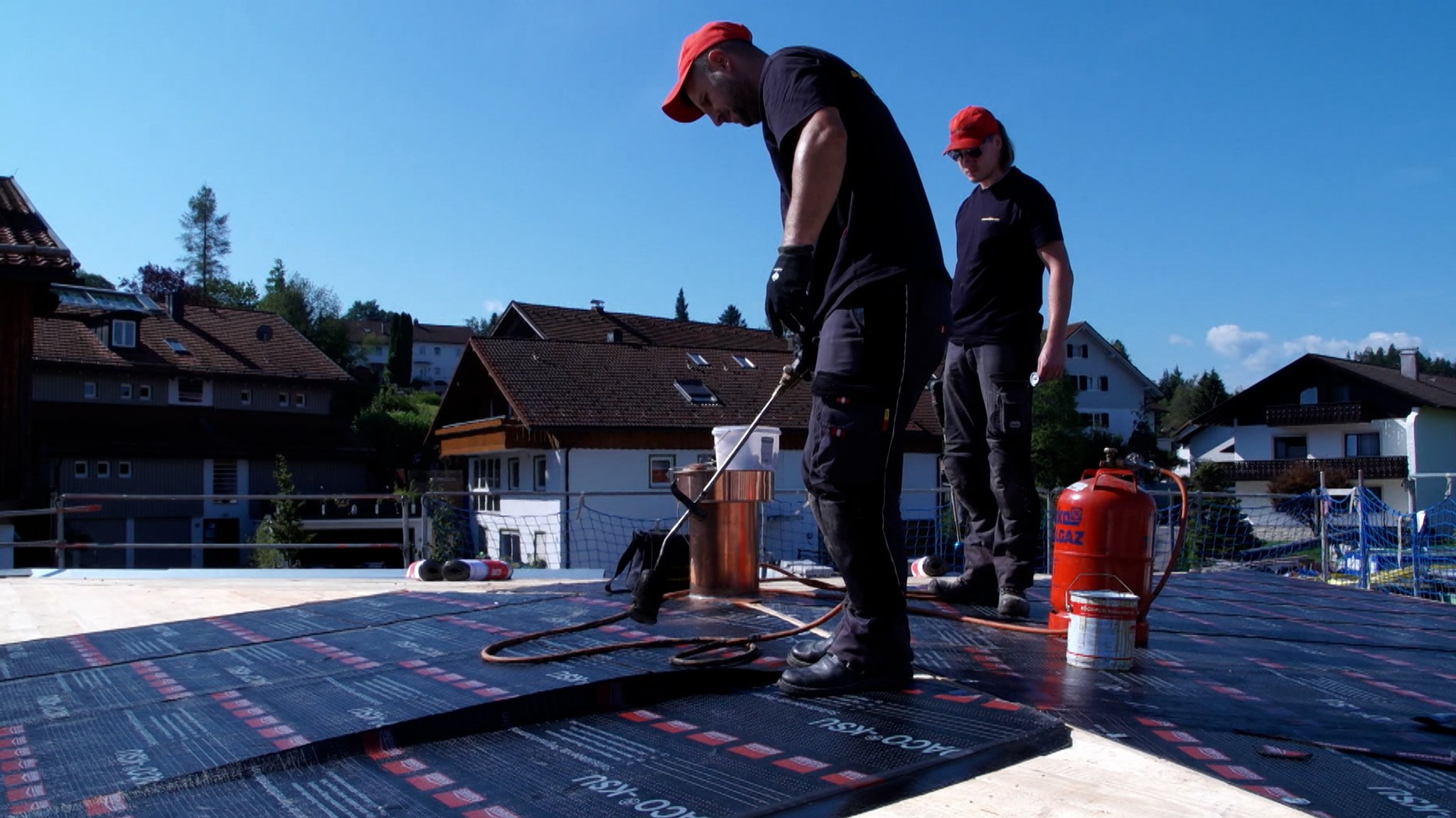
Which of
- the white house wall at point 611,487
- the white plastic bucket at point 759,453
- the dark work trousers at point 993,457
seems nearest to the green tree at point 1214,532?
the dark work trousers at point 993,457

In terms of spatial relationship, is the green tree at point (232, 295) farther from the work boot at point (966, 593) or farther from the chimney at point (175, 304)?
the work boot at point (966, 593)

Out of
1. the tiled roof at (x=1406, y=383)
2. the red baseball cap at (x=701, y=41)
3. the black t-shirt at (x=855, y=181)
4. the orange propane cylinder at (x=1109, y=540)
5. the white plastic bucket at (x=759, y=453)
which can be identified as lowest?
the orange propane cylinder at (x=1109, y=540)

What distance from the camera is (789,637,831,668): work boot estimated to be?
2.43m

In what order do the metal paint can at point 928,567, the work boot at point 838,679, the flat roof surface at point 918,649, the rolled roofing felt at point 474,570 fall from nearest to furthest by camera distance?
the flat roof surface at point 918,649, the work boot at point 838,679, the metal paint can at point 928,567, the rolled roofing felt at point 474,570

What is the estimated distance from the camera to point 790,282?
2191mm

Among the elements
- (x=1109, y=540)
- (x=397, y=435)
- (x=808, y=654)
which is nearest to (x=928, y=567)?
(x=1109, y=540)

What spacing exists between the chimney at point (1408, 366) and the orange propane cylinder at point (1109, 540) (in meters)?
46.7

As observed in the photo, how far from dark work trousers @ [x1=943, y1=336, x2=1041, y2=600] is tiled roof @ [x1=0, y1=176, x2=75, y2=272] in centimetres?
1685

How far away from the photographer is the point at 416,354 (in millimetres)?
94188

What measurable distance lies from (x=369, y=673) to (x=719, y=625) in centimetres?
101

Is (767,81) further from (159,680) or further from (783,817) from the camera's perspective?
(159,680)

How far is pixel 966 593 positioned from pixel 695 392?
2749 cm

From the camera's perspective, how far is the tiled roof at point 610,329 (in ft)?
128

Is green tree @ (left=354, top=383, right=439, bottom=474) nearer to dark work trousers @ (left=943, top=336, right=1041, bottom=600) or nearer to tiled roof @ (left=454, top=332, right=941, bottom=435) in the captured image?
tiled roof @ (left=454, top=332, right=941, bottom=435)
